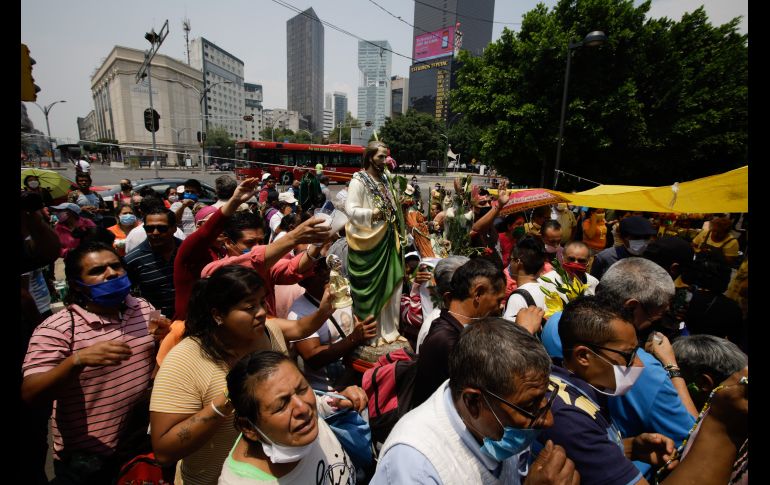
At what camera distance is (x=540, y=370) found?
1.33 m

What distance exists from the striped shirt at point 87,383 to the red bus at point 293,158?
2126 centimetres

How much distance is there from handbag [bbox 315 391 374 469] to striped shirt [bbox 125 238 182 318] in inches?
84.5

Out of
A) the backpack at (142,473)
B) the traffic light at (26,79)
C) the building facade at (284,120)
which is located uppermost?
the building facade at (284,120)

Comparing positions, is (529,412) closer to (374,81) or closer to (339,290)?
(339,290)

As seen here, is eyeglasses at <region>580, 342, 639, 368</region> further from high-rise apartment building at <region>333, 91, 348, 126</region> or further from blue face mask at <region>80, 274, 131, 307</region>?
high-rise apartment building at <region>333, 91, 348, 126</region>

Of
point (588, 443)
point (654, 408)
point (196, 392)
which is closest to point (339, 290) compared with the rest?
point (196, 392)

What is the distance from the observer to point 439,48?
96438 mm

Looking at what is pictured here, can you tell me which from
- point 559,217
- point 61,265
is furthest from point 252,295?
point 61,265

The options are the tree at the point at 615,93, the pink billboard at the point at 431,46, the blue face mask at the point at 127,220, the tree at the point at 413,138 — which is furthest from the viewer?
the pink billboard at the point at 431,46

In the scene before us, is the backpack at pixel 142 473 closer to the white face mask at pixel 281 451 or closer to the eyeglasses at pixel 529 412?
the white face mask at pixel 281 451

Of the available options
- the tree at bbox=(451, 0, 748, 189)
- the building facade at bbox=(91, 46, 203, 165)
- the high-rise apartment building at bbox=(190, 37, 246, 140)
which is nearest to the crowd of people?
the tree at bbox=(451, 0, 748, 189)

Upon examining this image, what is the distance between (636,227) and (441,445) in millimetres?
4493

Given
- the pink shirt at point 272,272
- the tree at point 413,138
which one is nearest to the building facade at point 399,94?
the tree at point 413,138

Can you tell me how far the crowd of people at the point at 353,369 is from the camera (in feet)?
4.38
